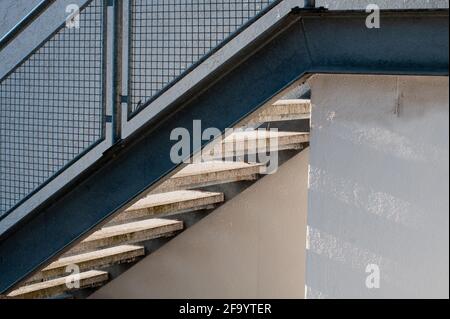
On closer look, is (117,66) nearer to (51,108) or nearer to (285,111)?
(51,108)

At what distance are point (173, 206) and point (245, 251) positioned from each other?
1.09 meters

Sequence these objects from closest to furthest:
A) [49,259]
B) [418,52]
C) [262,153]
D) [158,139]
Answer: [418,52]
[158,139]
[49,259]
[262,153]

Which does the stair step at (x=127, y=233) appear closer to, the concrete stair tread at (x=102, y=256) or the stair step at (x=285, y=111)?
the concrete stair tread at (x=102, y=256)

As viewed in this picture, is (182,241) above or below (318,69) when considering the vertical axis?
below

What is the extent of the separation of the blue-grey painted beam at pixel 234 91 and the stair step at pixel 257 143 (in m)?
0.48

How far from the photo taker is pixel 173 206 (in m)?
5.91

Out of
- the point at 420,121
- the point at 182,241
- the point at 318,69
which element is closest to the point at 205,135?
the point at 318,69

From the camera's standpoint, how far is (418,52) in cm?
414

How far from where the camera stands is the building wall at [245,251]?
6.81m

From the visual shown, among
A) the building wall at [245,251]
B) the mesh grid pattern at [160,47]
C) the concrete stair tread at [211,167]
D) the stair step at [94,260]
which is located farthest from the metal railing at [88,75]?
the building wall at [245,251]

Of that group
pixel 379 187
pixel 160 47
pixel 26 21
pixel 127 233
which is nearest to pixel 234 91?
pixel 160 47

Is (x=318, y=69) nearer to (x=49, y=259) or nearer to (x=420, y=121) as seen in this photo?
(x=420, y=121)

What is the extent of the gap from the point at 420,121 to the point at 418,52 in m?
0.28

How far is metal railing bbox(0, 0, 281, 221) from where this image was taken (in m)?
4.69
